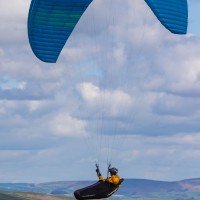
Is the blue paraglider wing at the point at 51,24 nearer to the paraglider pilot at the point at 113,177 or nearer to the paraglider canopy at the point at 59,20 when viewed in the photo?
the paraglider canopy at the point at 59,20

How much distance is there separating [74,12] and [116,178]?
32.8ft

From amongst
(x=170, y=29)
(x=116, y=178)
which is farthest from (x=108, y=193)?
(x=170, y=29)

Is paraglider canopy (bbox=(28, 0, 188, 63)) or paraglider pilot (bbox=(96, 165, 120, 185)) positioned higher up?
paraglider canopy (bbox=(28, 0, 188, 63))

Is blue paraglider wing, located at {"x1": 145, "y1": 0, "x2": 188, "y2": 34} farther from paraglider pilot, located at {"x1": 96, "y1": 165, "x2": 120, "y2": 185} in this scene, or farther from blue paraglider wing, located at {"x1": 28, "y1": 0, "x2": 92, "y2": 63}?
paraglider pilot, located at {"x1": 96, "y1": 165, "x2": 120, "y2": 185}

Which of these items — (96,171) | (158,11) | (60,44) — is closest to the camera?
(96,171)

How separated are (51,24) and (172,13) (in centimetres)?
698

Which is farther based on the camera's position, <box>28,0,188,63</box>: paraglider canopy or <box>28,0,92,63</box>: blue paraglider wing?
<box>28,0,92,63</box>: blue paraglider wing

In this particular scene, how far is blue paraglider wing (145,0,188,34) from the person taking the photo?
44.2 meters

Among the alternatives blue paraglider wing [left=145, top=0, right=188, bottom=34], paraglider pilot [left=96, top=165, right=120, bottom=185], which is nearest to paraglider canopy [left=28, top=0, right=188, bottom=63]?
blue paraglider wing [left=145, top=0, right=188, bottom=34]

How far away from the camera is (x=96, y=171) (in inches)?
1628

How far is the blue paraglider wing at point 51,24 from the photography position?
45.0 metres

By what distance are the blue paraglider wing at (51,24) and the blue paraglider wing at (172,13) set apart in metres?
3.85

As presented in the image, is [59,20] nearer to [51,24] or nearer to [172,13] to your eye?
[51,24]

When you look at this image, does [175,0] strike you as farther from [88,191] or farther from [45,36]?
[88,191]
